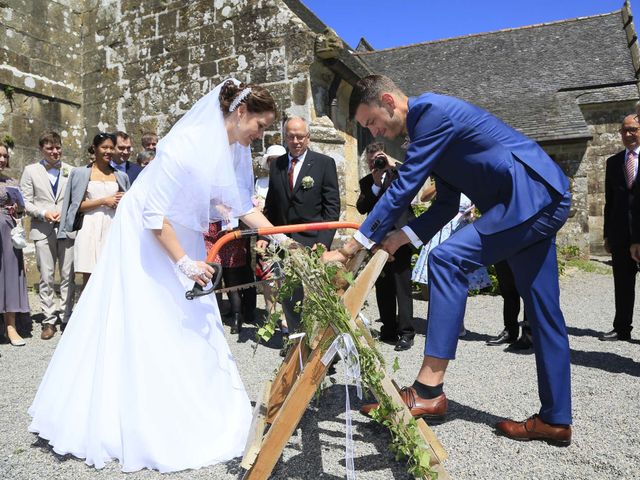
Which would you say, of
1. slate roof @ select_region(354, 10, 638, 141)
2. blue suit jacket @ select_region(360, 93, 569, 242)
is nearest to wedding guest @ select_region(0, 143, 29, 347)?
blue suit jacket @ select_region(360, 93, 569, 242)

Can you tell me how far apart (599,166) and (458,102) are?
16.9 m

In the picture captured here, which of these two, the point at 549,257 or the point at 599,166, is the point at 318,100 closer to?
the point at 549,257

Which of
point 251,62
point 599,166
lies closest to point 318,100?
point 251,62

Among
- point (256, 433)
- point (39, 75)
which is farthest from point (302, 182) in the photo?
point (39, 75)

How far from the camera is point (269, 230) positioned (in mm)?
2557

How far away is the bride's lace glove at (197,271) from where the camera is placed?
9.12 feet

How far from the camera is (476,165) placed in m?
2.84

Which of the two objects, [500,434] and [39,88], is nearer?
[500,434]

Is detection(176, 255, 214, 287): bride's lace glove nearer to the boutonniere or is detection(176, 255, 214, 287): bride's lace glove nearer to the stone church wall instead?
the boutonniere

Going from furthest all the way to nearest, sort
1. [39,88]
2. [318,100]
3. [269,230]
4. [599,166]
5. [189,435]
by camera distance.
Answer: [599,166] → [39,88] → [318,100] → [189,435] → [269,230]

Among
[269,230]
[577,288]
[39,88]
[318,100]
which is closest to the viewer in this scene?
[269,230]

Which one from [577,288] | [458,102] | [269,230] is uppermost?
[458,102]

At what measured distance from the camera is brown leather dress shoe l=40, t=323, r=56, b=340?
607 cm

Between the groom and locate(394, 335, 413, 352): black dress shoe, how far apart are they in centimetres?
240
